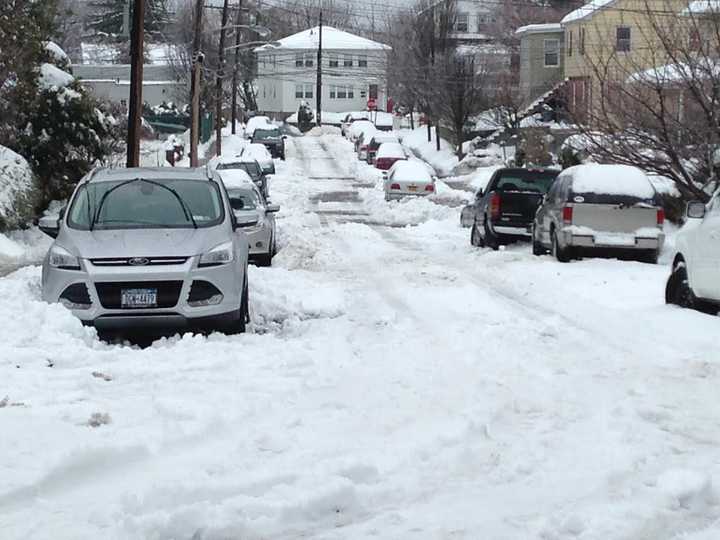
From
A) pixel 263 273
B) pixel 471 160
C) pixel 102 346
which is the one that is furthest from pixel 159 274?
pixel 471 160

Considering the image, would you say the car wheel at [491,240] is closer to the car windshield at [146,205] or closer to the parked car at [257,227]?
the parked car at [257,227]

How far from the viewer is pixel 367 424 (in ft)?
25.4

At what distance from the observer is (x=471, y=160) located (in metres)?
60.5

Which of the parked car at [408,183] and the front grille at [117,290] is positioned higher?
the parked car at [408,183]

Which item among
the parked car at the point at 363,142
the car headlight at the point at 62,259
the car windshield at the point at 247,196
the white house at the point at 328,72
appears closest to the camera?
the car headlight at the point at 62,259

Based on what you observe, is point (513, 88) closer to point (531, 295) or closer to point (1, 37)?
point (1, 37)

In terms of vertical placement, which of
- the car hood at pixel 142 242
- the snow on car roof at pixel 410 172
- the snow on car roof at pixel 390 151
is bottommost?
the car hood at pixel 142 242

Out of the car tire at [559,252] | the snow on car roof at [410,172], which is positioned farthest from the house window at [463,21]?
the car tire at [559,252]

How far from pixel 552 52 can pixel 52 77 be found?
1681 inches

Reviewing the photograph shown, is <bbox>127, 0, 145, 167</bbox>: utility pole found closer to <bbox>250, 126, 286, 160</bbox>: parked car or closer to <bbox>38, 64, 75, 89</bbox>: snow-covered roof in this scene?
<bbox>38, 64, 75, 89</bbox>: snow-covered roof

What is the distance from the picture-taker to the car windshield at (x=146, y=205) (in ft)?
40.2

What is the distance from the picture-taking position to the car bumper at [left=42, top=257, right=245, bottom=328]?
11.0m

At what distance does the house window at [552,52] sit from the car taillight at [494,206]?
4240cm

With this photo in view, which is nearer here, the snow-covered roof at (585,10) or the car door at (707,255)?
the car door at (707,255)
